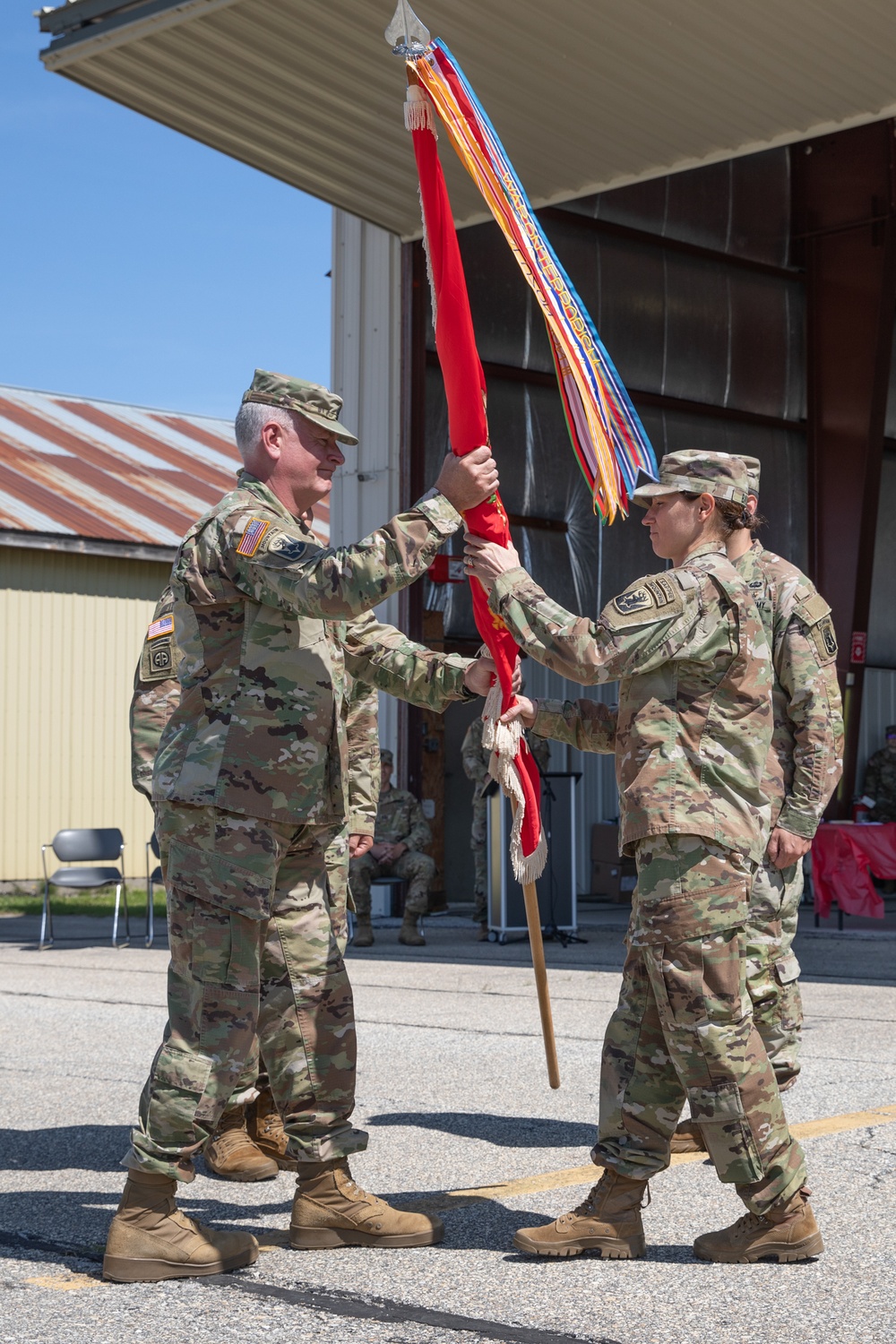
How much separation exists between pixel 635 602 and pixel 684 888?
2.35 feet

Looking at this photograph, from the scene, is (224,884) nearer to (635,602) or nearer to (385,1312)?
(385,1312)

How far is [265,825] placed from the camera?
13.3 ft

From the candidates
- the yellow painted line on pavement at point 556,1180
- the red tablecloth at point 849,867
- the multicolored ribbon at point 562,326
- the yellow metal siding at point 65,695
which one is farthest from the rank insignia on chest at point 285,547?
the yellow metal siding at point 65,695

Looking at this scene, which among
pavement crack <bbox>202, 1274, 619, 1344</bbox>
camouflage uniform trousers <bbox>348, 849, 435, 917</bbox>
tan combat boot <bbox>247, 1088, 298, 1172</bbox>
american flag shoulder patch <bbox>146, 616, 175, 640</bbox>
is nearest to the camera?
pavement crack <bbox>202, 1274, 619, 1344</bbox>

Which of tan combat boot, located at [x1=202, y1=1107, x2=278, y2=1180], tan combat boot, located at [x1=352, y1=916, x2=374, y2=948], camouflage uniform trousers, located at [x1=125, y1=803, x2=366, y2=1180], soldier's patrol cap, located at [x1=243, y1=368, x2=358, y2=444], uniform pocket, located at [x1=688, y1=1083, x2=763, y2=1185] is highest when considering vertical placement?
soldier's patrol cap, located at [x1=243, y1=368, x2=358, y2=444]

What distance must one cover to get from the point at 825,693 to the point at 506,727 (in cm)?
160

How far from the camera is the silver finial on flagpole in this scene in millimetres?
4414

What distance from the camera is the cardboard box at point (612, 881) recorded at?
57.9 ft

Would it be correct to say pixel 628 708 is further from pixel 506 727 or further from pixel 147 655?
pixel 147 655

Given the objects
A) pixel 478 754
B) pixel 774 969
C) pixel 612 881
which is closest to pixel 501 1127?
pixel 774 969

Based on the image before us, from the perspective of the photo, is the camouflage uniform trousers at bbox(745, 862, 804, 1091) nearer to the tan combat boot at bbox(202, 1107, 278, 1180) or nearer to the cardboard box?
the tan combat boot at bbox(202, 1107, 278, 1180)

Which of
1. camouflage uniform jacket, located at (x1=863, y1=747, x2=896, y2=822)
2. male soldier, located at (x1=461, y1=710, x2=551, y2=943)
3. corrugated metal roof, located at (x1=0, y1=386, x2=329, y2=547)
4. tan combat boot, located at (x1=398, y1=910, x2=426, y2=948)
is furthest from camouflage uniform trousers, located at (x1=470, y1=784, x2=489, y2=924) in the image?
corrugated metal roof, located at (x1=0, y1=386, x2=329, y2=547)

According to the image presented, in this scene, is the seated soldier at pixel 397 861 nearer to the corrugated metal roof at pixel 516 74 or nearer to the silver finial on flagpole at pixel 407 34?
the corrugated metal roof at pixel 516 74

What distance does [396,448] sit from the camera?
16016mm
